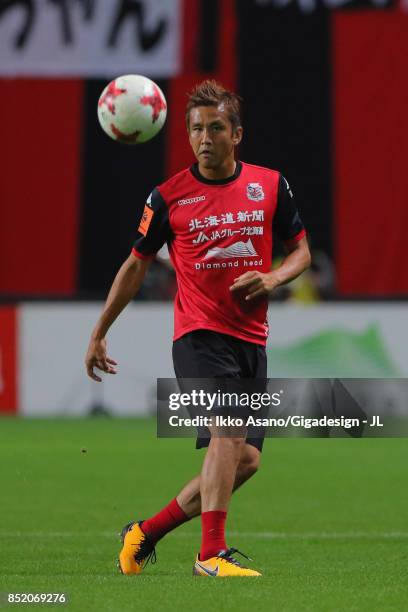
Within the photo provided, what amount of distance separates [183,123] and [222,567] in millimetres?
16307

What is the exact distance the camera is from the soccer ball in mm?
7297

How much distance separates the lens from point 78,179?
2208 centimetres

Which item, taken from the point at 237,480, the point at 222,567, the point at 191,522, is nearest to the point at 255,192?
the point at 237,480

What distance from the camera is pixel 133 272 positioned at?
636 centimetres

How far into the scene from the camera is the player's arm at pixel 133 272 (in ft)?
20.5

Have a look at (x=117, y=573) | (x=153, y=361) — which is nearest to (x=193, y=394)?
(x=117, y=573)

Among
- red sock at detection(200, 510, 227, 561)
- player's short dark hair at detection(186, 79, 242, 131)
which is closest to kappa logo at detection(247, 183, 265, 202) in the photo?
player's short dark hair at detection(186, 79, 242, 131)

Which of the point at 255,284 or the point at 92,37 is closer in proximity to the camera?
the point at 255,284

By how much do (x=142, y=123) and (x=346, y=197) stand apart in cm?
1515

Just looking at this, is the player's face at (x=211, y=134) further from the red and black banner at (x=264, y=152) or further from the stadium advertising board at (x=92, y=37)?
the red and black banner at (x=264, y=152)

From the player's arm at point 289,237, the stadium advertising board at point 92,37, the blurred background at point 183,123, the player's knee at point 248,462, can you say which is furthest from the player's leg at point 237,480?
the stadium advertising board at point 92,37

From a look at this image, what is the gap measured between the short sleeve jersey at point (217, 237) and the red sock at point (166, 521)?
783 mm

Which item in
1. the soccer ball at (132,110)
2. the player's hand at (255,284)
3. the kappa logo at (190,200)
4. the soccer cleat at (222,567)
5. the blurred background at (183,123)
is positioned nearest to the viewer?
the soccer cleat at (222,567)

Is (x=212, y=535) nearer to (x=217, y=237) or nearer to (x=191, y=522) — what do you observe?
(x=217, y=237)
